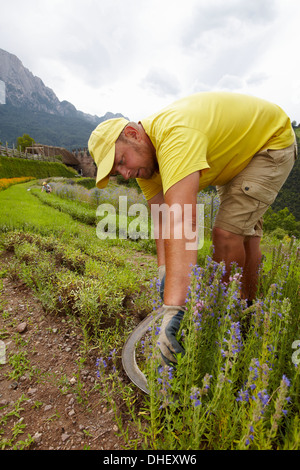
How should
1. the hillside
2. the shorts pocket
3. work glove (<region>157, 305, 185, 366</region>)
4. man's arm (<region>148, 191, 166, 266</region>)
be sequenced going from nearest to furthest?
1. work glove (<region>157, 305, 185, 366</region>)
2. the shorts pocket
3. man's arm (<region>148, 191, 166, 266</region>)
4. the hillside

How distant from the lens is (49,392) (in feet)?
6.27

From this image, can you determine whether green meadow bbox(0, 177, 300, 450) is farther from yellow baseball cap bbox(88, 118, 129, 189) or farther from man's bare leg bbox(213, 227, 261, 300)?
yellow baseball cap bbox(88, 118, 129, 189)

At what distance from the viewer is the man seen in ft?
5.00

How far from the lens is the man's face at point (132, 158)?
2021mm

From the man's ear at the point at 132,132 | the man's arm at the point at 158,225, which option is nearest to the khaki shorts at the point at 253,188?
the man's arm at the point at 158,225

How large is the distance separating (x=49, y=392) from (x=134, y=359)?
722mm

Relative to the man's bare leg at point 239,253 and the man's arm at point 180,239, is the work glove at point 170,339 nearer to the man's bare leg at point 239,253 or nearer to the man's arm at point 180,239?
the man's arm at point 180,239

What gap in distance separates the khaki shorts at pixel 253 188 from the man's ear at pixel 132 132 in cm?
97

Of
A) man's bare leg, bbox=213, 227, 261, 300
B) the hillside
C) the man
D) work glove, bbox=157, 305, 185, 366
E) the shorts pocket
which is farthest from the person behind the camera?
the hillside

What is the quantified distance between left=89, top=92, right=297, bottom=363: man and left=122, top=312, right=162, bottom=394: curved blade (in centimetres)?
33

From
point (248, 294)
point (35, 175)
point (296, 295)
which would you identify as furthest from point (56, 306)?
point (35, 175)

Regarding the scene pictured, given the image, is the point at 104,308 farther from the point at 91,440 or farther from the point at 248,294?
the point at 248,294

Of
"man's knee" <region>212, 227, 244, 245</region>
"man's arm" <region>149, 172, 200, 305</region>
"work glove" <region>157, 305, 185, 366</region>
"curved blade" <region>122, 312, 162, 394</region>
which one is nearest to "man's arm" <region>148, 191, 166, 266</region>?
"man's knee" <region>212, 227, 244, 245</region>
